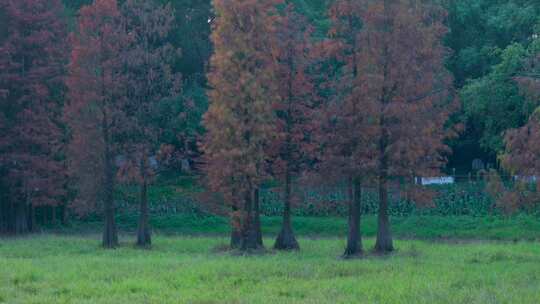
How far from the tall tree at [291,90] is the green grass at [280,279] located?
4.69 m

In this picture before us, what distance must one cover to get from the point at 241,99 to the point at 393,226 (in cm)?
1651

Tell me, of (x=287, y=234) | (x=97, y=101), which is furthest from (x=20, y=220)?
(x=287, y=234)

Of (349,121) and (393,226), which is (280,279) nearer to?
(349,121)

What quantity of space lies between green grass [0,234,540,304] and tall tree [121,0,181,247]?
7.34 meters

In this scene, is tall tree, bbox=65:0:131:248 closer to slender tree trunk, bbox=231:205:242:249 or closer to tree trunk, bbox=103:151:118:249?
tree trunk, bbox=103:151:118:249

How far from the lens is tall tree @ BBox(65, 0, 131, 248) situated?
33375 millimetres

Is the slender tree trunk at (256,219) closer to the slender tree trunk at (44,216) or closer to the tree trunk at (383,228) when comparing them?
the tree trunk at (383,228)

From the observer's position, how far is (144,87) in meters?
34.1

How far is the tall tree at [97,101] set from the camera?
1314 inches

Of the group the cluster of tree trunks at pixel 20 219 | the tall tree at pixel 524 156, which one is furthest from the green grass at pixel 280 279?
the cluster of tree trunks at pixel 20 219

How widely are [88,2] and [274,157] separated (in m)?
30.2

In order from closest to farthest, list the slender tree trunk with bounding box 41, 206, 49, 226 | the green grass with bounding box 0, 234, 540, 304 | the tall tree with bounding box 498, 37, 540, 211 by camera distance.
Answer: the green grass with bounding box 0, 234, 540, 304 < the tall tree with bounding box 498, 37, 540, 211 < the slender tree trunk with bounding box 41, 206, 49, 226

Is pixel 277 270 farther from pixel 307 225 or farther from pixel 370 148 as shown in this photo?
pixel 307 225

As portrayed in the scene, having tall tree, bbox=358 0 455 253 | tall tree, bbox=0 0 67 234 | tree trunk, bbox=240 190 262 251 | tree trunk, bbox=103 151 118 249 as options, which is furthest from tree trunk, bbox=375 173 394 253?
tall tree, bbox=0 0 67 234
